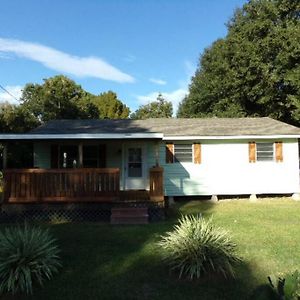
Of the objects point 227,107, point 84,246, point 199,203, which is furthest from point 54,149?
point 227,107

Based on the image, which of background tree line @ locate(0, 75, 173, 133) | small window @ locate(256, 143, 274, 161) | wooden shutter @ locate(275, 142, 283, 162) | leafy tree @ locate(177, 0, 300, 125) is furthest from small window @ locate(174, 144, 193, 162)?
background tree line @ locate(0, 75, 173, 133)

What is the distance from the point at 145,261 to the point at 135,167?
8.86 metres

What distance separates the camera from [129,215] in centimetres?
1173

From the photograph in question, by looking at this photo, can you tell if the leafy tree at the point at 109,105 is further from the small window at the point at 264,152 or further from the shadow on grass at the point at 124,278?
the shadow on grass at the point at 124,278

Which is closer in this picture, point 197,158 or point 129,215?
point 129,215

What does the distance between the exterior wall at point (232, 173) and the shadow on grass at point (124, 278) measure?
7.60 m

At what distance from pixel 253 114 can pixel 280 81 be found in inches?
117

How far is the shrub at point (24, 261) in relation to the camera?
5.98 m

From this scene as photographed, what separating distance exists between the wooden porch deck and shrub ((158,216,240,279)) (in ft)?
19.0

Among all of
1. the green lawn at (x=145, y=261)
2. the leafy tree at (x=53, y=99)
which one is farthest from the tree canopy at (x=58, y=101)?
the green lawn at (x=145, y=261)

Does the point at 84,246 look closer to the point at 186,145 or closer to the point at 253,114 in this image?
the point at 186,145

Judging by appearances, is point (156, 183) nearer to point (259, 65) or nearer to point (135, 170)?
point (135, 170)

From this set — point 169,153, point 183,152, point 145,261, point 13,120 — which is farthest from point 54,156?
point 13,120

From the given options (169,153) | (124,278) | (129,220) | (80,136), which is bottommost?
(124,278)
